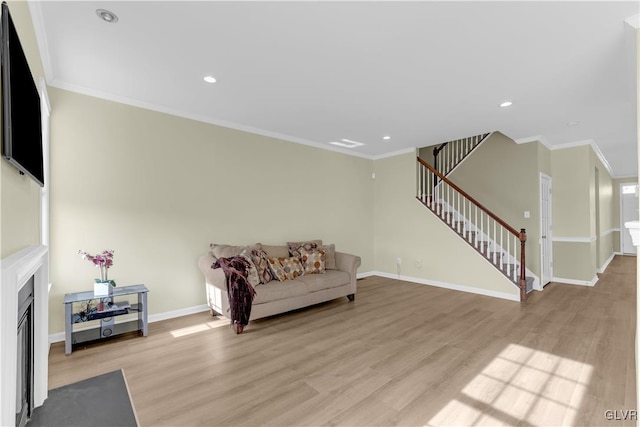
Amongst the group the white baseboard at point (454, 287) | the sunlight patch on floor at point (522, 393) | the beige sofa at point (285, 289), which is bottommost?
the sunlight patch on floor at point (522, 393)

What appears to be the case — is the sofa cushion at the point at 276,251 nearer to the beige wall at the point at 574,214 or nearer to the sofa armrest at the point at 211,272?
the sofa armrest at the point at 211,272

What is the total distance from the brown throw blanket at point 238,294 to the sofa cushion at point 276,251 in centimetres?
98

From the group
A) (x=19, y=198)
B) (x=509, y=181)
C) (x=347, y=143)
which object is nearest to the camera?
(x=19, y=198)

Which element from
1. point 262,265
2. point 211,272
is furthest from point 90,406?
point 262,265

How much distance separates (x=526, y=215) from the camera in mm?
5285

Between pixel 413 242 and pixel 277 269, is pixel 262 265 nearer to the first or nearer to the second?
pixel 277 269

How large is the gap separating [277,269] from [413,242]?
3007 mm

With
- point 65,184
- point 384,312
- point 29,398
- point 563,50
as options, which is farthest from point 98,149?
point 563,50

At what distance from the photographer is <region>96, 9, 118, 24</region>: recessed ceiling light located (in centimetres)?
199

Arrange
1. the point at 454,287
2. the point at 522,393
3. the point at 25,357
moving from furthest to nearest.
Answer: the point at 454,287, the point at 522,393, the point at 25,357

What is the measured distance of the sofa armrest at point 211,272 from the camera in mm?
3326

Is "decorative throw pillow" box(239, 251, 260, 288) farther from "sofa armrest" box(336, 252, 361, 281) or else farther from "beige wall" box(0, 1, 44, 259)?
"beige wall" box(0, 1, 44, 259)

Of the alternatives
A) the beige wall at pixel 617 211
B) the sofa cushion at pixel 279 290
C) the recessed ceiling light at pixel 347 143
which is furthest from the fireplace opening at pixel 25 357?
the beige wall at pixel 617 211

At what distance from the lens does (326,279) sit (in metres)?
4.09
